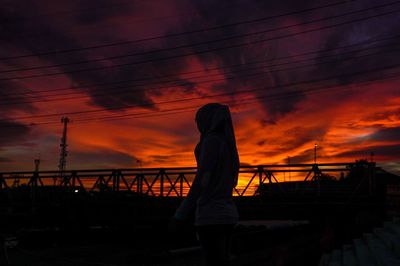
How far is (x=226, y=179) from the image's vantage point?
10.9 ft

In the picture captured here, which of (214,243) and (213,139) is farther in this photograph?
(213,139)

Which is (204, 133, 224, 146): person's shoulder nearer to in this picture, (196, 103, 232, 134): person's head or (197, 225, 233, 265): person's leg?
(196, 103, 232, 134): person's head

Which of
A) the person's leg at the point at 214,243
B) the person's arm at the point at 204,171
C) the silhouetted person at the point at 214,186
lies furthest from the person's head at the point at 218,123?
the person's leg at the point at 214,243

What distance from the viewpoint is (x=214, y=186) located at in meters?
3.27

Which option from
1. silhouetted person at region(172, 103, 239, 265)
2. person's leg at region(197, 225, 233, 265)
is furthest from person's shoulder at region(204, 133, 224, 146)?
person's leg at region(197, 225, 233, 265)

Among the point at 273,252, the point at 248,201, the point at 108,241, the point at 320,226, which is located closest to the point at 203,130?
the point at 273,252

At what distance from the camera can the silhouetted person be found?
3.16m

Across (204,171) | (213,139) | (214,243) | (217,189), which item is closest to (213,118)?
(213,139)

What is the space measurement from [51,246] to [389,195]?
14940mm

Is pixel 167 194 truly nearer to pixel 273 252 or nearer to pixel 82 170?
pixel 82 170

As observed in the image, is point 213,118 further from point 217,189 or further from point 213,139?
point 217,189

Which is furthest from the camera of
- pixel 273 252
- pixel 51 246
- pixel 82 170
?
pixel 82 170

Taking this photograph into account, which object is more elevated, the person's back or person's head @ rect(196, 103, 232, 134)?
person's head @ rect(196, 103, 232, 134)

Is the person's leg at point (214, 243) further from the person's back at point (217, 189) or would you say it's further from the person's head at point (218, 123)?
the person's head at point (218, 123)
